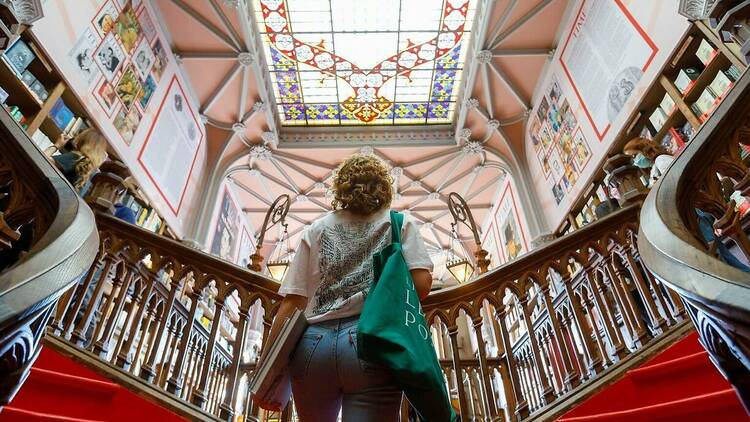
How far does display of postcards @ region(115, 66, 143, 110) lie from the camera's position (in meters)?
7.07

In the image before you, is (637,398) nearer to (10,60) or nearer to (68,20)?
(10,60)

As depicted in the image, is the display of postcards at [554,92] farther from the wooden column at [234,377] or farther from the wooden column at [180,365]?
the wooden column at [180,365]

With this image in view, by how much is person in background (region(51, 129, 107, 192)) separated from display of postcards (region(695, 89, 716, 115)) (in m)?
6.22

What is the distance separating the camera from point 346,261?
152 centimetres

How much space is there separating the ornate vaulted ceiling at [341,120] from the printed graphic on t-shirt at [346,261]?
812 cm

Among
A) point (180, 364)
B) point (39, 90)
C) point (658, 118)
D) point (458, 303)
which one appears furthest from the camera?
point (658, 118)

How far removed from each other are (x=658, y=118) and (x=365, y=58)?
6107 millimetres

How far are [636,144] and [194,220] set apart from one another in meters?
8.69

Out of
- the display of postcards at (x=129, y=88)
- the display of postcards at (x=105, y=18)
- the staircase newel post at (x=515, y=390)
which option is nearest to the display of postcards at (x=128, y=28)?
the display of postcards at (x=105, y=18)

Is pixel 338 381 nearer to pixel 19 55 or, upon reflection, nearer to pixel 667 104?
pixel 19 55

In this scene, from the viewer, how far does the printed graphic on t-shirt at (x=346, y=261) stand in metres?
1.44

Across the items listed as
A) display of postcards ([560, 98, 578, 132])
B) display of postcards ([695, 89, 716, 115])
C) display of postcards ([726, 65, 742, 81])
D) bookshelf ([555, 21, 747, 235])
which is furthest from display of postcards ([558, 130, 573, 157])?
display of postcards ([726, 65, 742, 81])

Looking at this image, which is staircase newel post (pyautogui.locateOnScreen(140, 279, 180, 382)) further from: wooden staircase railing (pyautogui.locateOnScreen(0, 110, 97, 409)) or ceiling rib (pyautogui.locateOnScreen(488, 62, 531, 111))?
ceiling rib (pyautogui.locateOnScreen(488, 62, 531, 111))

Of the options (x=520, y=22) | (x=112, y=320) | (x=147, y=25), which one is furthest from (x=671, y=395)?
(x=147, y=25)
